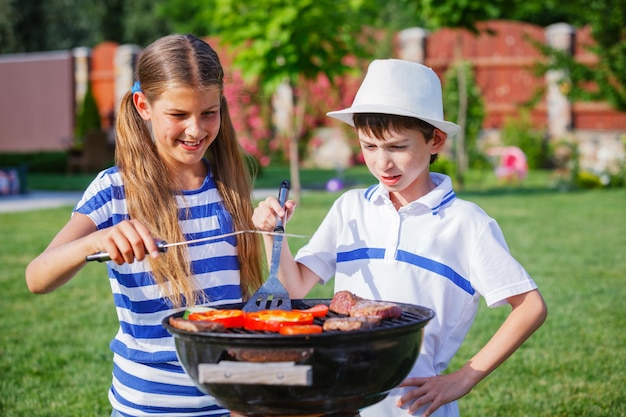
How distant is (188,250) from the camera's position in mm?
2328

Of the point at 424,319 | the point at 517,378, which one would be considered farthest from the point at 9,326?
the point at 424,319

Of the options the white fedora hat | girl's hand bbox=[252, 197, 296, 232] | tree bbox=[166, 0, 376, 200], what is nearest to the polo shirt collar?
the white fedora hat

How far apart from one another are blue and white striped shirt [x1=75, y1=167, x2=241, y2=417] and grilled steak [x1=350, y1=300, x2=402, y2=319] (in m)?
0.60

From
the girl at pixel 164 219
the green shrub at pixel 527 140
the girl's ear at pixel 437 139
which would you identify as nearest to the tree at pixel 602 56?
the green shrub at pixel 527 140

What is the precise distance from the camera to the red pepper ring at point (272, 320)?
1.75 m

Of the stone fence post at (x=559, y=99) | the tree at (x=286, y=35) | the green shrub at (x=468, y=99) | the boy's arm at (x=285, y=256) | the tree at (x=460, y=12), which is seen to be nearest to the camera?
the boy's arm at (x=285, y=256)

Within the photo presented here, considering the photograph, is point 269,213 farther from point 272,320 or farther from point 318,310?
point 272,320

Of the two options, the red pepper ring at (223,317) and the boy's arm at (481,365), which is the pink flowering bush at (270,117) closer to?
the boy's arm at (481,365)

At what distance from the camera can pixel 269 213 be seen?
7.13 ft

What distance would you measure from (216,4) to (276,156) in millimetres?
9655

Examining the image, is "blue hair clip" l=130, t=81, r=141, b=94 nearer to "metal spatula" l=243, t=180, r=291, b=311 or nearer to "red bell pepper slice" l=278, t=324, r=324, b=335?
"metal spatula" l=243, t=180, r=291, b=311

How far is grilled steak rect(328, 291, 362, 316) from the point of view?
1945 millimetres

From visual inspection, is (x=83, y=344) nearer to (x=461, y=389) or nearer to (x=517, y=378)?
(x=517, y=378)

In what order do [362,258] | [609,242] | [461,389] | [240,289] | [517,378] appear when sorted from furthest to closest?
1. [609,242]
2. [517,378]
3. [240,289]
4. [362,258]
5. [461,389]
